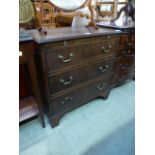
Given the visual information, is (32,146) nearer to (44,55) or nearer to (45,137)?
(45,137)

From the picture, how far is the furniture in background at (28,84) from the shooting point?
1002mm

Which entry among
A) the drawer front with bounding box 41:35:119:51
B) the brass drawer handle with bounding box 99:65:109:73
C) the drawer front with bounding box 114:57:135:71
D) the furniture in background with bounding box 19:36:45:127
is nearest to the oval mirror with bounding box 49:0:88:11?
the drawer front with bounding box 41:35:119:51

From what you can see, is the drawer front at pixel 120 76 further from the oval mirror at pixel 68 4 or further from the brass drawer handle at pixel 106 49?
the oval mirror at pixel 68 4

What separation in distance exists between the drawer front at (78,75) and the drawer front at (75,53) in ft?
0.30

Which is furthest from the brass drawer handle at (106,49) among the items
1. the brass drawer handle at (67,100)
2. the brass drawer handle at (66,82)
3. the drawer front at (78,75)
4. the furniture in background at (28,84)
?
the furniture in background at (28,84)

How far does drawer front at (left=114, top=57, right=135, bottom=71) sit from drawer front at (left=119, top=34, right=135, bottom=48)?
180mm

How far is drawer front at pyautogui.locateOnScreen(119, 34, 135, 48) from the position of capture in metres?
1.66

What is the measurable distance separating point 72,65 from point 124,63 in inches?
36.0

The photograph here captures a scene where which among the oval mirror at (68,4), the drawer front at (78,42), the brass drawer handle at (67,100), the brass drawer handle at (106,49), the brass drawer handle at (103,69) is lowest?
the brass drawer handle at (67,100)

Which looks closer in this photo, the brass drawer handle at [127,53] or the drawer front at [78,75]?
the drawer front at [78,75]

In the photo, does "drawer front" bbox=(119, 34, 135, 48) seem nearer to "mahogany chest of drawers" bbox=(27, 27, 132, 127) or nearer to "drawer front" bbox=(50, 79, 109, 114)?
"mahogany chest of drawers" bbox=(27, 27, 132, 127)

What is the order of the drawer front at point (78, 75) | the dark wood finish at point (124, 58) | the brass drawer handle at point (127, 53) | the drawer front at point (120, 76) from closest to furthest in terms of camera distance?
the drawer front at point (78, 75) → the dark wood finish at point (124, 58) → the brass drawer handle at point (127, 53) → the drawer front at point (120, 76)

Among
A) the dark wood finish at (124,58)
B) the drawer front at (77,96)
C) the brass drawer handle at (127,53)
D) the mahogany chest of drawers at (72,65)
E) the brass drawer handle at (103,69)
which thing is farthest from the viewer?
the brass drawer handle at (127,53)

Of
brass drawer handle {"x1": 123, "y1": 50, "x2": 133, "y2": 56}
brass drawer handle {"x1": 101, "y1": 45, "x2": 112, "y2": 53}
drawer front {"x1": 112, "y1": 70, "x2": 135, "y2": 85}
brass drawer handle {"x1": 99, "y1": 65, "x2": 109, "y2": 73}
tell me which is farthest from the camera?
drawer front {"x1": 112, "y1": 70, "x2": 135, "y2": 85}
